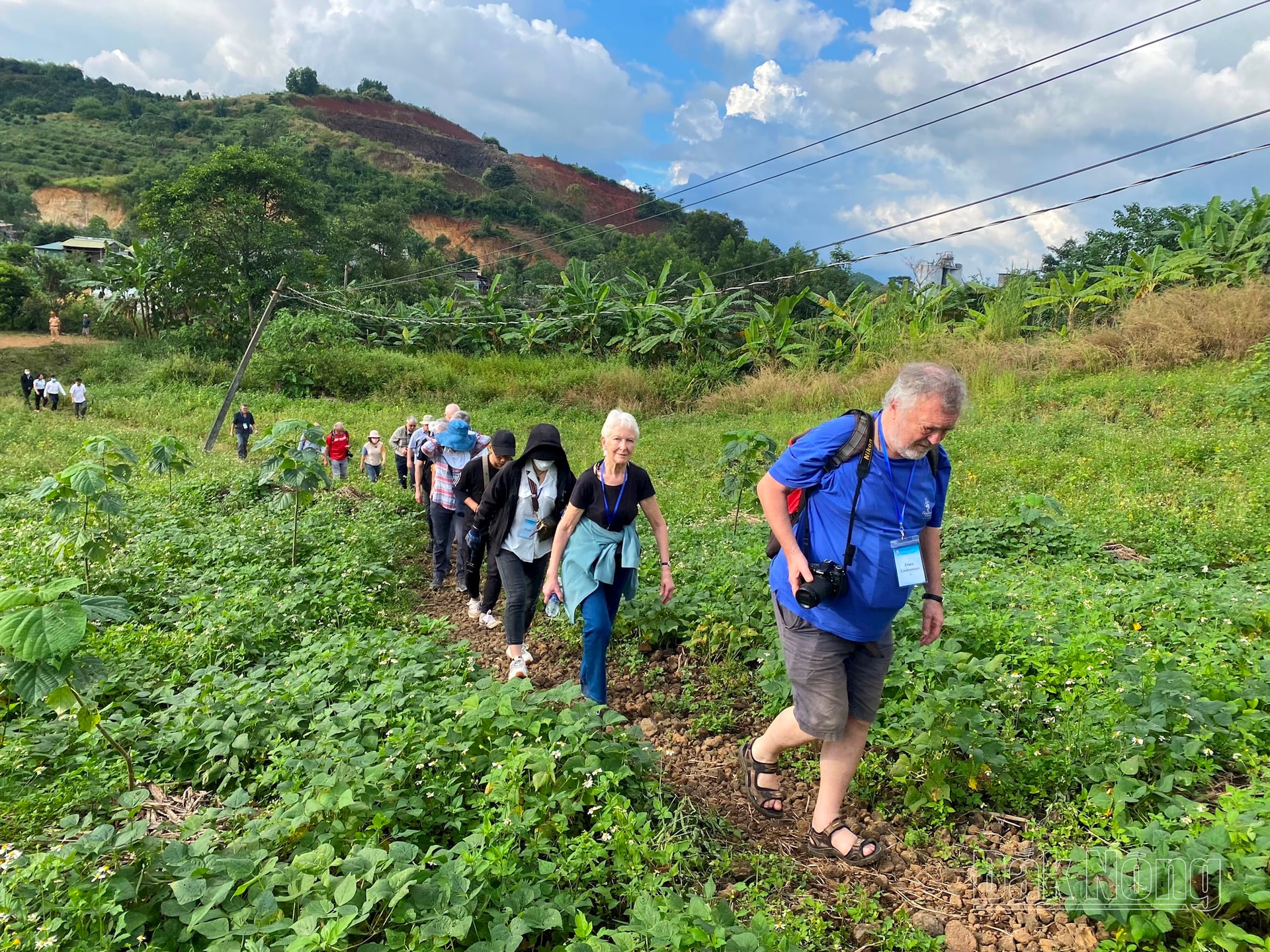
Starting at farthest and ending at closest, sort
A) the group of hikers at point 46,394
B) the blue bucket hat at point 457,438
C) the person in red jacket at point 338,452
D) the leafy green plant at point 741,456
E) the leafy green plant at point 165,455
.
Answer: the group of hikers at point 46,394
the person in red jacket at point 338,452
the leafy green plant at point 165,455
the leafy green plant at point 741,456
the blue bucket hat at point 457,438

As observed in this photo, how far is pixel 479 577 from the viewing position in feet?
18.6

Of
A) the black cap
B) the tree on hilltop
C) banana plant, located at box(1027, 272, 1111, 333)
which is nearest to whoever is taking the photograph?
the black cap

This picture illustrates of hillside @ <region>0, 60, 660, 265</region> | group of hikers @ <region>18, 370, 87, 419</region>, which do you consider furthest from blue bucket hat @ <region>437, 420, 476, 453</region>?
hillside @ <region>0, 60, 660, 265</region>

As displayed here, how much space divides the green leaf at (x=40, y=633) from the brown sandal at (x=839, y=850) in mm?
2746

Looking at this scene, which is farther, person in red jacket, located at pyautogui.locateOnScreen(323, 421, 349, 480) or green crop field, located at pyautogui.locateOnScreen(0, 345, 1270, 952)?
person in red jacket, located at pyautogui.locateOnScreen(323, 421, 349, 480)

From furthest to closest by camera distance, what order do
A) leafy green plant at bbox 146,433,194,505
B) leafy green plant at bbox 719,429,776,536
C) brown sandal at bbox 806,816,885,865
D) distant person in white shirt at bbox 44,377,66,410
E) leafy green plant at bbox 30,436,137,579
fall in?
1. distant person in white shirt at bbox 44,377,66,410
2. leafy green plant at bbox 146,433,194,505
3. leafy green plant at bbox 719,429,776,536
4. leafy green plant at bbox 30,436,137,579
5. brown sandal at bbox 806,816,885,865

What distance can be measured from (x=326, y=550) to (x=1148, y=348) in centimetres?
1410

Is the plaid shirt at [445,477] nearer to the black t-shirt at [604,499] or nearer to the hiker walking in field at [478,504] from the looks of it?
the hiker walking in field at [478,504]

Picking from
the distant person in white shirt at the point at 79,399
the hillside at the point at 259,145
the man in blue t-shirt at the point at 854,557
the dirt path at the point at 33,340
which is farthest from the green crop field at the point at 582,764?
the hillside at the point at 259,145

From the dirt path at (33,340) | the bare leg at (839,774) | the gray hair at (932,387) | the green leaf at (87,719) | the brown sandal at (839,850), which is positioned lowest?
the brown sandal at (839,850)

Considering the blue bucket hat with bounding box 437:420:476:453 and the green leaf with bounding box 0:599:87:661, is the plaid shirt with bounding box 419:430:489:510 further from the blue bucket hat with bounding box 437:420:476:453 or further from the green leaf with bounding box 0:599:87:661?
the green leaf with bounding box 0:599:87:661

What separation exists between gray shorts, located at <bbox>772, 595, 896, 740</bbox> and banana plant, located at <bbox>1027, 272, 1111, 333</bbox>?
15.3 meters

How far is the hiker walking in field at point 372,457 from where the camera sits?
10742mm

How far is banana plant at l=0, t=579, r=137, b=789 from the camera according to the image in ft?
7.84
